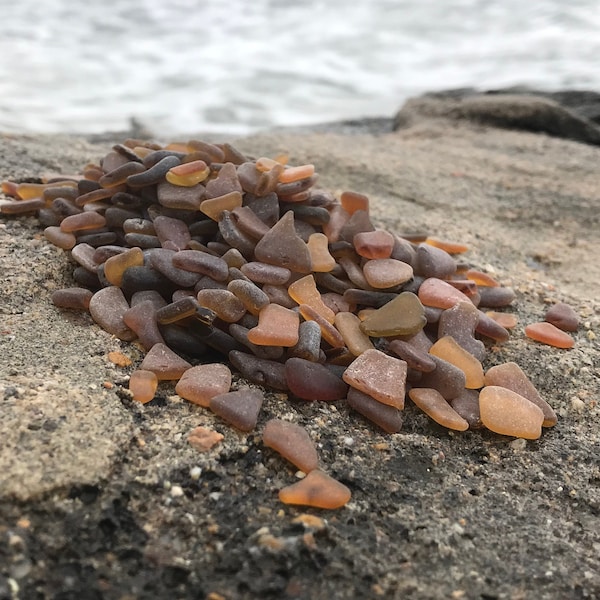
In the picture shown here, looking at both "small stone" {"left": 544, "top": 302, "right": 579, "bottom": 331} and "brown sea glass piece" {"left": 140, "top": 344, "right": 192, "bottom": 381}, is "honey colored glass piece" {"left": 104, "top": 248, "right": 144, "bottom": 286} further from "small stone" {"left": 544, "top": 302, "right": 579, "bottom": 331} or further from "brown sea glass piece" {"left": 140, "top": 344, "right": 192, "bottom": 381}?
"small stone" {"left": 544, "top": 302, "right": 579, "bottom": 331}

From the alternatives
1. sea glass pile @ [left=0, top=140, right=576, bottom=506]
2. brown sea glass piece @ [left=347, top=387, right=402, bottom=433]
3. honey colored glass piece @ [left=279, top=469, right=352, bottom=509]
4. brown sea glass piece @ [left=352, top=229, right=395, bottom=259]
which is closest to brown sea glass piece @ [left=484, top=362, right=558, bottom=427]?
sea glass pile @ [left=0, top=140, right=576, bottom=506]

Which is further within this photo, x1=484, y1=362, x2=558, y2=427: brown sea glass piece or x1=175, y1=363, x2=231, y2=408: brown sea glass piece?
A: x1=484, y1=362, x2=558, y2=427: brown sea glass piece

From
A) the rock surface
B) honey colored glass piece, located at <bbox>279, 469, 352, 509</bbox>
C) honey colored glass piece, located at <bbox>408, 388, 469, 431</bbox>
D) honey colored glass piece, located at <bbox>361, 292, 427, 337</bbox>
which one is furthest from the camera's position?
honey colored glass piece, located at <bbox>361, 292, 427, 337</bbox>

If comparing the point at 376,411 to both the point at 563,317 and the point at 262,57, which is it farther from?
the point at 262,57

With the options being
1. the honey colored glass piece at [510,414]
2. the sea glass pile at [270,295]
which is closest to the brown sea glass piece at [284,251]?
the sea glass pile at [270,295]

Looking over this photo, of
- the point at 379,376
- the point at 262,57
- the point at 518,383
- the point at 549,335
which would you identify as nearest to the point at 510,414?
the point at 518,383

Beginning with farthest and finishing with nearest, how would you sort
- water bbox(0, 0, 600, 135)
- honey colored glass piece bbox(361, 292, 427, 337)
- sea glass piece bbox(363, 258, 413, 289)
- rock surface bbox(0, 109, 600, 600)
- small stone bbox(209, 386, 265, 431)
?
water bbox(0, 0, 600, 135), sea glass piece bbox(363, 258, 413, 289), honey colored glass piece bbox(361, 292, 427, 337), small stone bbox(209, 386, 265, 431), rock surface bbox(0, 109, 600, 600)

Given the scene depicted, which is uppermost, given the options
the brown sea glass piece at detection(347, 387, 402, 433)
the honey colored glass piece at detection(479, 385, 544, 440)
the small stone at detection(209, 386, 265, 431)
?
the small stone at detection(209, 386, 265, 431)
